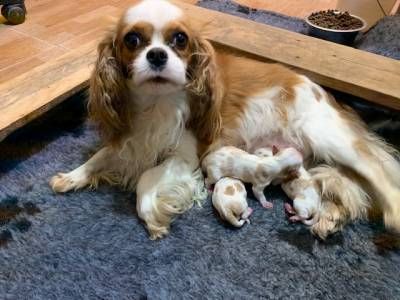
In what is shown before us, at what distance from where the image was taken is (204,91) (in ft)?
5.97

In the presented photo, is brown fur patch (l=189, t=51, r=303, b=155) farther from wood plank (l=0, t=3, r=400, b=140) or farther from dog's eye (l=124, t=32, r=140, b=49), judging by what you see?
dog's eye (l=124, t=32, r=140, b=49)

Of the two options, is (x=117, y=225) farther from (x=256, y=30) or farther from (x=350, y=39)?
(x=350, y=39)

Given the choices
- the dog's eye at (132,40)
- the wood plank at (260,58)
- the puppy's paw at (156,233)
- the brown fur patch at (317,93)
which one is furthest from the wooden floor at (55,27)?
the puppy's paw at (156,233)

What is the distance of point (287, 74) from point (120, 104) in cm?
77

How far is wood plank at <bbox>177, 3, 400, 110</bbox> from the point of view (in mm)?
1999

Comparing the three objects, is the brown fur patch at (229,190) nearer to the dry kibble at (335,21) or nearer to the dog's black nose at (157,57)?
the dog's black nose at (157,57)

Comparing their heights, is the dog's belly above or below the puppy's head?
below

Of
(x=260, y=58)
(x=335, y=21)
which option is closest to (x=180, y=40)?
(x=260, y=58)

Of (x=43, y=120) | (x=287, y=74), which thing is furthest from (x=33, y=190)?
(x=287, y=74)

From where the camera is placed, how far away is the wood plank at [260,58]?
78.2 inches

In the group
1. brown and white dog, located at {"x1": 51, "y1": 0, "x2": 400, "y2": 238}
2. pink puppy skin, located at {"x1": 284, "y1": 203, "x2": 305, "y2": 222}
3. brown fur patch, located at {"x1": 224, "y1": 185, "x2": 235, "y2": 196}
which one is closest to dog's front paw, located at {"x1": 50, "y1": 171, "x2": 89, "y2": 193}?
brown and white dog, located at {"x1": 51, "y1": 0, "x2": 400, "y2": 238}

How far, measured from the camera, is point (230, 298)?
158 cm

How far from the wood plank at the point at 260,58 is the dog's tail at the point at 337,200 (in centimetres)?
40

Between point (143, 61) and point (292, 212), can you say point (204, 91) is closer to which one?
point (143, 61)
